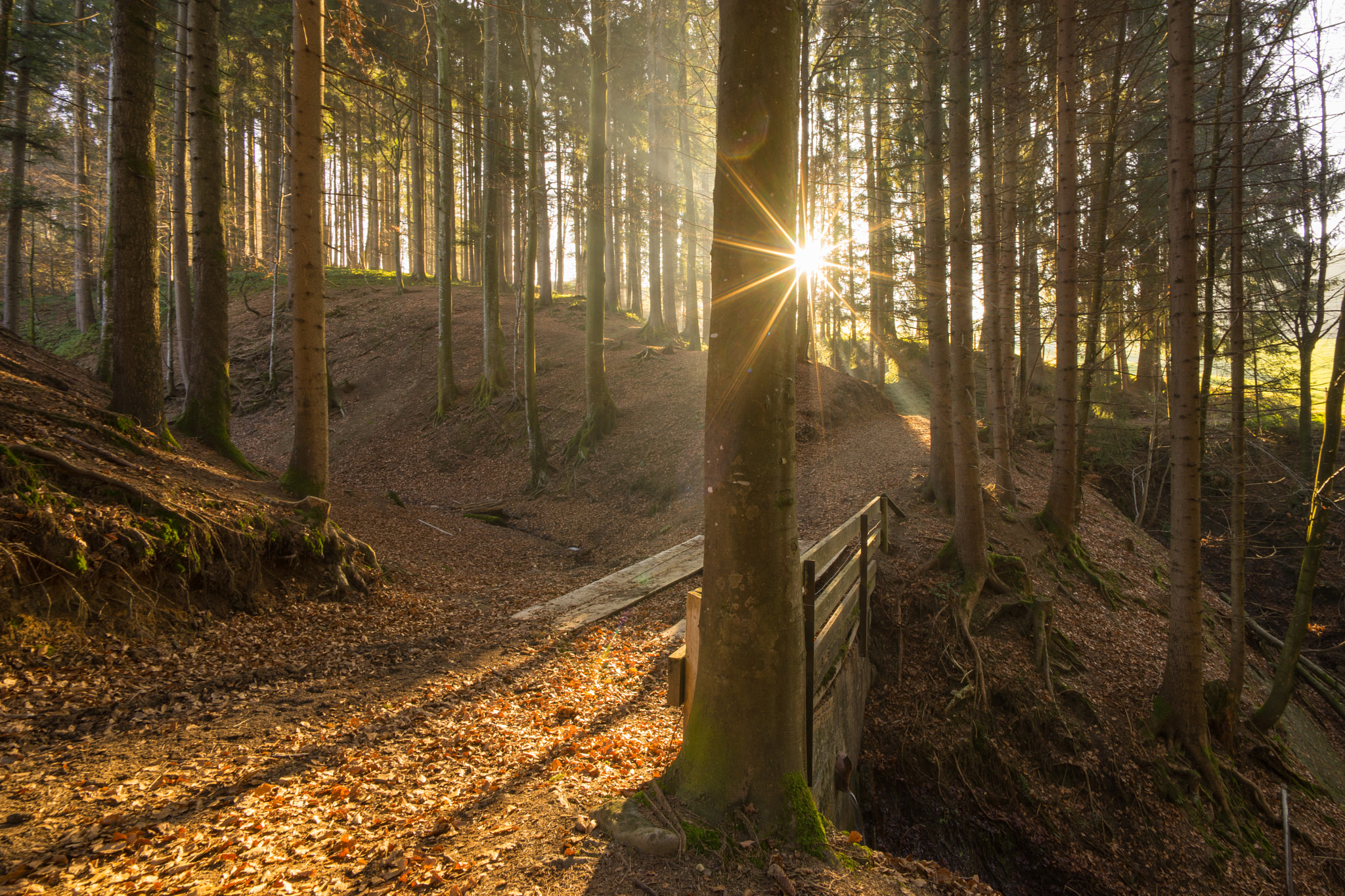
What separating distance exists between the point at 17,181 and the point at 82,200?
8.88 metres

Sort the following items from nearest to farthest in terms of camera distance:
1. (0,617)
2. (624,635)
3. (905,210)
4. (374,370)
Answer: (0,617) < (624,635) < (374,370) < (905,210)

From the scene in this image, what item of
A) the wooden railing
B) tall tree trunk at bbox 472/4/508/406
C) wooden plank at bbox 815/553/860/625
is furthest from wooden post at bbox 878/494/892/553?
tall tree trunk at bbox 472/4/508/406

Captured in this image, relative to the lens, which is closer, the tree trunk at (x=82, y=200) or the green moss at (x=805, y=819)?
the green moss at (x=805, y=819)

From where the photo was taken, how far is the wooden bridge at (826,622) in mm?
4005

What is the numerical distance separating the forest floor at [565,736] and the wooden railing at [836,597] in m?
0.69

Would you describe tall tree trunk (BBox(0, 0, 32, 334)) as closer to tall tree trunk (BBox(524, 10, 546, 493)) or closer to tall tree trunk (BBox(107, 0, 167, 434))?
tall tree trunk (BBox(107, 0, 167, 434))

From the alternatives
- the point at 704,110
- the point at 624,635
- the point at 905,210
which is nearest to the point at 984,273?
the point at 624,635

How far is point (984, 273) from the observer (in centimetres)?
1012

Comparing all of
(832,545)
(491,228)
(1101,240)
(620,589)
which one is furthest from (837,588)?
(491,228)

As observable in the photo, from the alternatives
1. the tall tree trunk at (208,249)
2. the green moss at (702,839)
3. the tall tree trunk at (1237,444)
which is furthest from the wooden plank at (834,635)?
the tall tree trunk at (208,249)

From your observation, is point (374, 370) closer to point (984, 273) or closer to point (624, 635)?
point (624, 635)

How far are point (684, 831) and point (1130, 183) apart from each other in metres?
20.0

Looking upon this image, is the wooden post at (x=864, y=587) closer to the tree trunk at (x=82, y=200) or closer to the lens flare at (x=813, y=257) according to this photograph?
the lens flare at (x=813, y=257)

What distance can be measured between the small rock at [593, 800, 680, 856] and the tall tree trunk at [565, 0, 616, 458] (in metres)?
11.3
